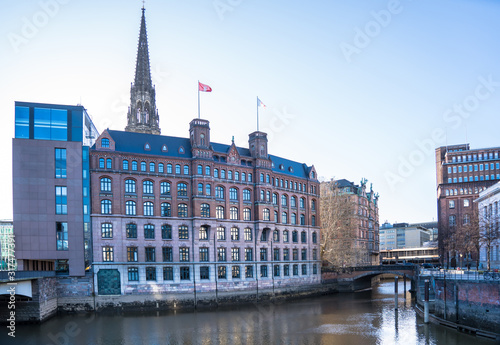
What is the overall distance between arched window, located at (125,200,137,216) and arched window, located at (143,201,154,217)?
5.48 ft

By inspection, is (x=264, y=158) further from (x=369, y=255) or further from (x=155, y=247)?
(x=369, y=255)

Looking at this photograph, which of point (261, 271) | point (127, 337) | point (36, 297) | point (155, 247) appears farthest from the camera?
point (261, 271)

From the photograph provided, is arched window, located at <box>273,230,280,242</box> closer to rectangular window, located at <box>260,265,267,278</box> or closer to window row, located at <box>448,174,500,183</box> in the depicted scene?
rectangular window, located at <box>260,265,267,278</box>

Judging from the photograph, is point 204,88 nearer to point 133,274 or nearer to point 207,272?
point 207,272

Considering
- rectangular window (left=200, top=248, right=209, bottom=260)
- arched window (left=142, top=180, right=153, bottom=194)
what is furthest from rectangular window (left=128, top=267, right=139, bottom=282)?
arched window (left=142, top=180, right=153, bottom=194)

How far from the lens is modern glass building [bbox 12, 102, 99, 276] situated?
209ft

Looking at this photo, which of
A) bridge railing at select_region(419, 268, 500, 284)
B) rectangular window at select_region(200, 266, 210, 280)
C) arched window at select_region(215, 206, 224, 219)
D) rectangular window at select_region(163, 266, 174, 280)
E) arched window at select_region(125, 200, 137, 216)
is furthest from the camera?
arched window at select_region(215, 206, 224, 219)

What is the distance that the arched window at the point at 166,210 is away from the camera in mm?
72688

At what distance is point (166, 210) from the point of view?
73.1 metres

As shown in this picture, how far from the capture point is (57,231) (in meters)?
65.4

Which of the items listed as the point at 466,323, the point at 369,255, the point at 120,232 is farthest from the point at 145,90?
the point at 466,323

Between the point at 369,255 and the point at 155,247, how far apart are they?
8487 cm

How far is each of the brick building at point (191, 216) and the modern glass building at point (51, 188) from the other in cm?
227

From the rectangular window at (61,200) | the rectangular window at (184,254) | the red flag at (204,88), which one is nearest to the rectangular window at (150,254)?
the rectangular window at (184,254)
